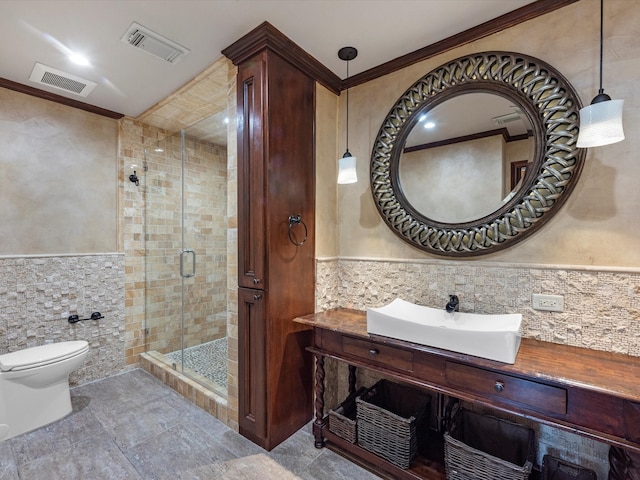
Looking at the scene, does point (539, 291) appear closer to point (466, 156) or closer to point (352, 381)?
point (466, 156)

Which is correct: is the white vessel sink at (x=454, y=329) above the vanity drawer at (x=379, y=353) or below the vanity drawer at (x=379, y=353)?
above

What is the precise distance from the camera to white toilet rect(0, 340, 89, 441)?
2037 millimetres

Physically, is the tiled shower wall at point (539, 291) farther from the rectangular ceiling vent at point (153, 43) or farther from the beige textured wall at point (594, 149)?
the rectangular ceiling vent at point (153, 43)

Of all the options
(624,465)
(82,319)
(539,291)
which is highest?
(539,291)

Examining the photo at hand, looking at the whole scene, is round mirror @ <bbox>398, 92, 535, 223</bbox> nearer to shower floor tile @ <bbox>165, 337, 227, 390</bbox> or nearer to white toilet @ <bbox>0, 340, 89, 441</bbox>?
shower floor tile @ <bbox>165, 337, 227, 390</bbox>

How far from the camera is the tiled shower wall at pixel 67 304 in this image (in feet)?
7.90

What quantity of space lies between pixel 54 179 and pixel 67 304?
41.9 inches

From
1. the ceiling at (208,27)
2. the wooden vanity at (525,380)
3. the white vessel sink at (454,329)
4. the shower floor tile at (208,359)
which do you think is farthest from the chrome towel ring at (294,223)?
the shower floor tile at (208,359)

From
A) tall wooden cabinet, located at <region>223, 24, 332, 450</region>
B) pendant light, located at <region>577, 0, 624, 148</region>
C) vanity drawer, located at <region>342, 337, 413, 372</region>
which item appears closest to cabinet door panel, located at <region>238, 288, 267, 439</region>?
tall wooden cabinet, located at <region>223, 24, 332, 450</region>

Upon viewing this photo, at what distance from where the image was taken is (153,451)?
74.3 inches

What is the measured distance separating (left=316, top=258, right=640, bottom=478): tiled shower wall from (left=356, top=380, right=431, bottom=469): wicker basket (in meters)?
0.23

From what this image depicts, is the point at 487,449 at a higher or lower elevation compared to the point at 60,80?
lower

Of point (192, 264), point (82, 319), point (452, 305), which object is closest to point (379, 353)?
point (452, 305)

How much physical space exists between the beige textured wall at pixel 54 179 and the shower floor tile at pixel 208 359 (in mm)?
1228
